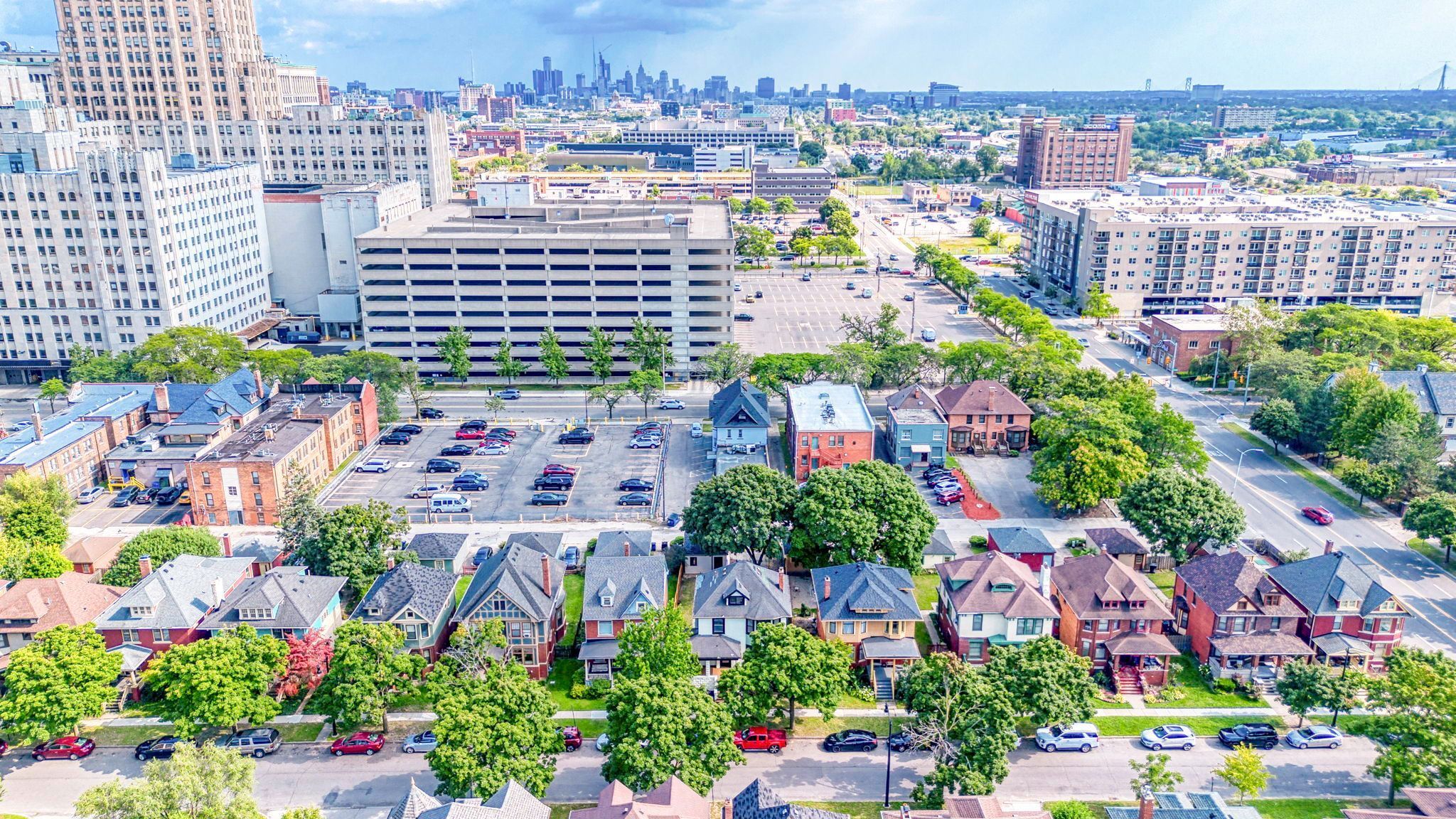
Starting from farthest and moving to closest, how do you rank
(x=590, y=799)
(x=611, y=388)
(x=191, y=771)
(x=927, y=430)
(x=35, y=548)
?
(x=611, y=388) → (x=927, y=430) → (x=35, y=548) → (x=590, y=799) → (x=191, y=771)

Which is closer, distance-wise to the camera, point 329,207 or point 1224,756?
point 1224,756

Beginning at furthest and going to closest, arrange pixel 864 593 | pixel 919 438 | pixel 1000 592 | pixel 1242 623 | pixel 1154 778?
pixel 919 438
pixel 864 593
pixel 1000 592
pixel 1242 623
pixel 1154 778

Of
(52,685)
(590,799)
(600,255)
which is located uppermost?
(600,255)

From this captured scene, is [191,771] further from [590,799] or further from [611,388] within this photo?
[611,388]

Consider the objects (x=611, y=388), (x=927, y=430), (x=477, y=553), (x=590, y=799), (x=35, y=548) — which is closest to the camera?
(x=590, y=799)

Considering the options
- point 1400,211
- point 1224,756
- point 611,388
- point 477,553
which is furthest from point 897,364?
point 1400,211

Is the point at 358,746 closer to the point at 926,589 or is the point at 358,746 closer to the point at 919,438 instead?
the point at 926,589

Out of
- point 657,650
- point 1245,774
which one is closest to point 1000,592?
point 1245,774
